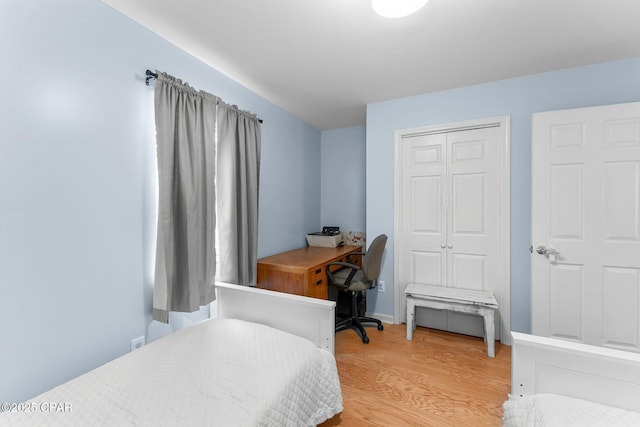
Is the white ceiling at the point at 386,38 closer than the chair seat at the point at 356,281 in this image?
Yes

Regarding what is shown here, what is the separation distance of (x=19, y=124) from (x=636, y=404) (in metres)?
2.82

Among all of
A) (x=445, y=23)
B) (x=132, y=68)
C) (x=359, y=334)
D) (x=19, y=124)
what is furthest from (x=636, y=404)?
(x=132, y=68)

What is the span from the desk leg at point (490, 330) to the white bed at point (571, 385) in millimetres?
1113

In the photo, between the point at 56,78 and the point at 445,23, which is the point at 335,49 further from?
the point at 56,78

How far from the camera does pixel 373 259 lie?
2.50 meters

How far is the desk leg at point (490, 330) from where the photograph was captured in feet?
7.25

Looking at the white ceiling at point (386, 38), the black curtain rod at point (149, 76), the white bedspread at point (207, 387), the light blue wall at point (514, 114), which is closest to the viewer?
the white bedspread at point (207, 387)

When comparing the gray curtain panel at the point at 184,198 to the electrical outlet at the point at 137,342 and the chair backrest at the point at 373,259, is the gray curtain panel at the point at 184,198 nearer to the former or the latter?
the electrical outlet at the point at 137,342

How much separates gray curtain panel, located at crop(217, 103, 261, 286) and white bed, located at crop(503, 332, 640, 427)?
6.30 feet

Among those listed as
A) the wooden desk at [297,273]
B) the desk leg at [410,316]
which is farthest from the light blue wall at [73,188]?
the desk leg at [410,316]

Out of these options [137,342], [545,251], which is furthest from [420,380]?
[137,342]

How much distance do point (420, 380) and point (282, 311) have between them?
1114mm

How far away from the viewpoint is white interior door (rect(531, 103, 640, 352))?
193cm

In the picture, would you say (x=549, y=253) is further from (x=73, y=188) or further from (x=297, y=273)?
(x=73, y=188)
